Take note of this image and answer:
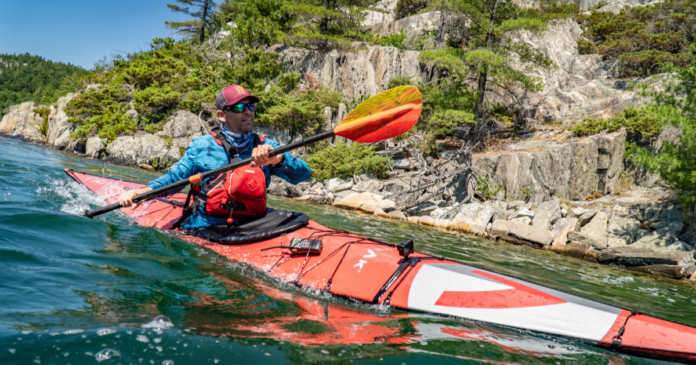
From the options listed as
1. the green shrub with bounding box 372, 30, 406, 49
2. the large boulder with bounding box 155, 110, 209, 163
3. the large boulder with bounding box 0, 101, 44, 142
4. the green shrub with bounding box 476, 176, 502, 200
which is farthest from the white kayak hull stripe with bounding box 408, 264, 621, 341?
the large boulder with bounding box 0, 101, 44, 142

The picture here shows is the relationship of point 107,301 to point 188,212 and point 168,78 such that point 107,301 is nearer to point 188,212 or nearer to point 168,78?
point 188,212

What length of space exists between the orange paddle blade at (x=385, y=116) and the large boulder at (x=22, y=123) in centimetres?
2604

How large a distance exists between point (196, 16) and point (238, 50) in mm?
8668

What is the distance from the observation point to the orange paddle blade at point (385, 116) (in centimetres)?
364

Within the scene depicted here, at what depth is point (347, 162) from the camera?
44.9 feet

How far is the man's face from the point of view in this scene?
3.48m

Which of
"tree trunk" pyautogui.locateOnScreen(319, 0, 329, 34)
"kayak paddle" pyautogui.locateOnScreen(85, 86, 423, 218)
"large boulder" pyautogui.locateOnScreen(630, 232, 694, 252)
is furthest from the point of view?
"tree trunk" pyautogui.locateOnScreen(319, 0, 329, 34)

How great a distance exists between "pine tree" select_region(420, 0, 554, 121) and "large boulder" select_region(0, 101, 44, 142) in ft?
78.7

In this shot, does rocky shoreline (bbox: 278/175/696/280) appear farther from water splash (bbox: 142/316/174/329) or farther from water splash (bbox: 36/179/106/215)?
water splash (bbox: 142/316/174/329)

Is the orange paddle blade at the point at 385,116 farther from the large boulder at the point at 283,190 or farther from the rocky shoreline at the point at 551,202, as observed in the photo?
the large boulder at the point at 283,190

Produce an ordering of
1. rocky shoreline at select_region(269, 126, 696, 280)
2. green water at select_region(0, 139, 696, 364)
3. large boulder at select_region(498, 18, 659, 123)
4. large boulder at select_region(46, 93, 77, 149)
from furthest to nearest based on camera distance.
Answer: large boulder at select_region(46, 93, 77, 149), large boulder at select_region(498, 18, 659, 123), rocky shoreline at select_region(269, 126, 696, 280), green water at select_region(0, 139, 696, 364)

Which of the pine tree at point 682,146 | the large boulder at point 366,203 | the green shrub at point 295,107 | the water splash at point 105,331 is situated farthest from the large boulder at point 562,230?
the green shrub at point 295,107

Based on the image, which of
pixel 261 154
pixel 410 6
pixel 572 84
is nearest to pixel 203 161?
pixel 261 154

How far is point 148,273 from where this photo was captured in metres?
2.77
